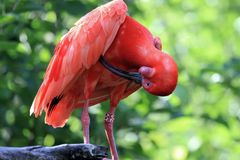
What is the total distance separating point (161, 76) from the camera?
259 inches

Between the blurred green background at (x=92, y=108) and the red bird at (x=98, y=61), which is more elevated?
Result: the blurred green background at (x=92, y=108)

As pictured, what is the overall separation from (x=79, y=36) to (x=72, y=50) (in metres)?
0.12

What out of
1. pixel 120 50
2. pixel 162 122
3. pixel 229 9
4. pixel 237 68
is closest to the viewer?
pixel 120 50

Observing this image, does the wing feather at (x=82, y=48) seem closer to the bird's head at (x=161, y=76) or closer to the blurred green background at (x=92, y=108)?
the bird's head at (x=161, y=76)

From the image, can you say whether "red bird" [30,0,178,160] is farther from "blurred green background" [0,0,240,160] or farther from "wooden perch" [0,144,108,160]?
"blurred green background" [0,0,240,160]

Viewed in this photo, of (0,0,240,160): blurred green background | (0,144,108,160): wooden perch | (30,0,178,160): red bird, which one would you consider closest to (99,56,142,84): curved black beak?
(30,0,178,160): red bird

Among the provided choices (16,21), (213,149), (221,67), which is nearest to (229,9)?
(213,149)

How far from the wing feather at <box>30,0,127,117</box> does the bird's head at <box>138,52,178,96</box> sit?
0.47 metres

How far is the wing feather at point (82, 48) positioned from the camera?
7062mm

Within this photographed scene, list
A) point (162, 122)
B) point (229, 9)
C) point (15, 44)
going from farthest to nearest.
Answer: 1. point (229, 9)
2. point (162, 122)
3. point (15, 44)

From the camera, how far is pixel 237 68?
9586 mm

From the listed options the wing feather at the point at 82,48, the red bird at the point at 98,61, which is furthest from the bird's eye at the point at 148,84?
the wing feather at the point at 82,48

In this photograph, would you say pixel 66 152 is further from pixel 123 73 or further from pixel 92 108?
pixel 92 108

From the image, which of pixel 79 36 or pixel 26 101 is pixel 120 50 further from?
pixel 26 101
